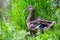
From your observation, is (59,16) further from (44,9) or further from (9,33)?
(9,33)

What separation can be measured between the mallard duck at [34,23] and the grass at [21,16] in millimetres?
132

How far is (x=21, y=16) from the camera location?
7.98 m

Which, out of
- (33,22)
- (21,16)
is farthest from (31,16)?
(33,22)

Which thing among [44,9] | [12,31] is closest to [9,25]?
[12,31]

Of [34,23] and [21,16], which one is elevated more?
[21,16]

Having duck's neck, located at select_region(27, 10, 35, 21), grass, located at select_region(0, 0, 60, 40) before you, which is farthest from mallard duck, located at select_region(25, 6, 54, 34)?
grass, located at select_region(0, 0, 60, 40)

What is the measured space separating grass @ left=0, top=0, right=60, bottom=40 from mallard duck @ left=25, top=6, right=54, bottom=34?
0.43 feet

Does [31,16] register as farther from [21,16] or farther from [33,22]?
[33,22]

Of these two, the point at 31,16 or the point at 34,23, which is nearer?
the point at 34,23

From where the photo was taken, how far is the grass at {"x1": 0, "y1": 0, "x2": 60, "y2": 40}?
724 cm

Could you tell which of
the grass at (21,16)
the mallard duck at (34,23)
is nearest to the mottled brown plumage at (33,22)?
the mallard duck at (34,23)

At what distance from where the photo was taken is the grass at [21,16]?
23.8 feet

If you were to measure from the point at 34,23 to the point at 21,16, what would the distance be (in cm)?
62

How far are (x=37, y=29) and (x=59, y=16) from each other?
700 mm
